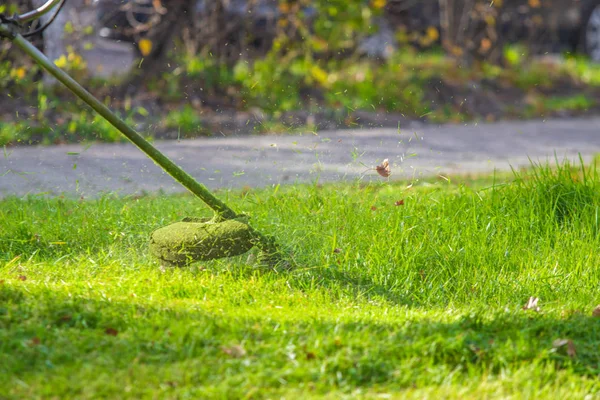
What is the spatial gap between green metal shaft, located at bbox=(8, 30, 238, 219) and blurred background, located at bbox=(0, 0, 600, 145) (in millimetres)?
2743

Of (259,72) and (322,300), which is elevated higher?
(259,72)

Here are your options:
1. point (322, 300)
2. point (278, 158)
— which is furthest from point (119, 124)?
point (278, 158)

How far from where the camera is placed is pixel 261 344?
8.03ft

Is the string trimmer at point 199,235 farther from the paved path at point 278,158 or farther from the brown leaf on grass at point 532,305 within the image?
the brown leaf on grass at point 532,305

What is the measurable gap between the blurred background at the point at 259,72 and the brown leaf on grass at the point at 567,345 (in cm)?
367

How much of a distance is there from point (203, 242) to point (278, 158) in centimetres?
271

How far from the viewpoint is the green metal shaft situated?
2955 mm

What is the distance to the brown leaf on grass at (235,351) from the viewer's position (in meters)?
2.38

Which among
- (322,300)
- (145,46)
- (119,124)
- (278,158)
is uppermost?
(145,46)

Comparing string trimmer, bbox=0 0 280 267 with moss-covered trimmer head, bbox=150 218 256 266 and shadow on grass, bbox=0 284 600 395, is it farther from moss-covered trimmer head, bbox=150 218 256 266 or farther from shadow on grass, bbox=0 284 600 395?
shadow on grass, bbox=0 284 600 395

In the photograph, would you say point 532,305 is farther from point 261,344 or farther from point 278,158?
point 278,158

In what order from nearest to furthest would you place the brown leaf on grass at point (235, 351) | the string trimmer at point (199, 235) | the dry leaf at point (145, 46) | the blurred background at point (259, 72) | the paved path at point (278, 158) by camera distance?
the brown leaf on grass at point (235, 351), the string trimmer at point (199, 235), the paved path at point (278, 158), the blurred background at point (259, 72), the dry leaf at point (145, 46)

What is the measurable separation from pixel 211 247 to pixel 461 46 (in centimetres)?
753

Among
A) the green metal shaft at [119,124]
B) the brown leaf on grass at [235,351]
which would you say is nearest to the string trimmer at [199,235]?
the green metal shaft at [119,124]
